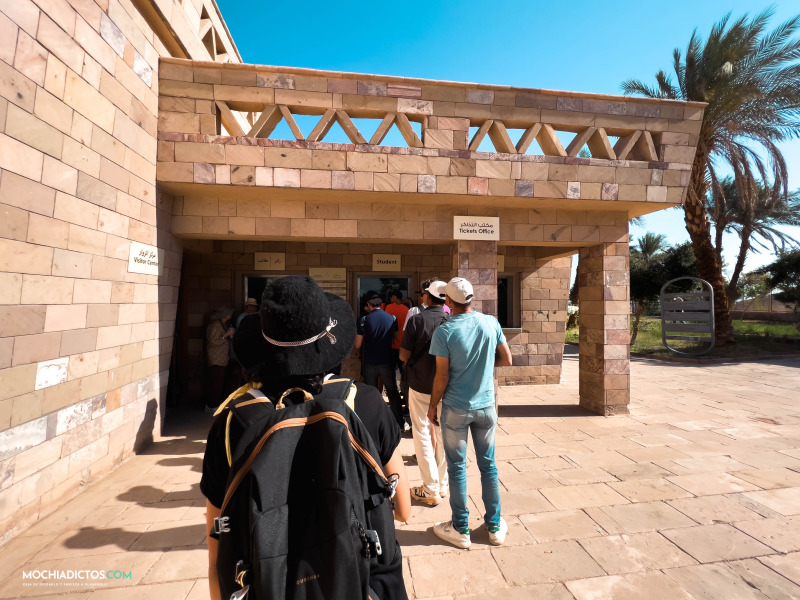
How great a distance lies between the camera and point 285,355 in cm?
117

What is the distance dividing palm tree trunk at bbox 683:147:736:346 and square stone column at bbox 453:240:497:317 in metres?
9.84

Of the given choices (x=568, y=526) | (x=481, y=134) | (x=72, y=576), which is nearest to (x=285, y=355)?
(x=72, y=576)

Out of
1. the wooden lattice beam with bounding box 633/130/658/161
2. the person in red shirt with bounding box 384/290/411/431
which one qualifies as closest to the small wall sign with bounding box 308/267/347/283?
the person in red shirt with bounding box 384/290/411/431

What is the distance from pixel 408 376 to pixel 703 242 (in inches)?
530

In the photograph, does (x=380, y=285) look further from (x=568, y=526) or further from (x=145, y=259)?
(x=568, y=526)

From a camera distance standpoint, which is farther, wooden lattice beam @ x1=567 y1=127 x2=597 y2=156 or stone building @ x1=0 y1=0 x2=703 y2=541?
wooden lattice beam @ x1=567 y1=127 x2=597 y2=156

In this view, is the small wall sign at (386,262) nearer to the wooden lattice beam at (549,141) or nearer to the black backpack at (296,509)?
the wooden lattice beam at (549,141)

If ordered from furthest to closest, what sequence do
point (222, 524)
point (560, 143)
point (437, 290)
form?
point (560, 143) → point (437, 290) → point (222, 524)

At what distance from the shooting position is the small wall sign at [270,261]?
7.55 metres

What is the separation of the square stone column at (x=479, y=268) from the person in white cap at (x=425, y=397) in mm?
2189

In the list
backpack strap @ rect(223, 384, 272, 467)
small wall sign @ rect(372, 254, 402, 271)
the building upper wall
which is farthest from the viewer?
small wall sign @ rect(372, 254, 402, 271)

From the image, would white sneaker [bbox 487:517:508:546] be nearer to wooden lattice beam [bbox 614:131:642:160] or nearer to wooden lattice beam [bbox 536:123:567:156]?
wooden lattice beam [bbox 536:123:567:156]

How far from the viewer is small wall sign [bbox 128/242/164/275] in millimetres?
4359

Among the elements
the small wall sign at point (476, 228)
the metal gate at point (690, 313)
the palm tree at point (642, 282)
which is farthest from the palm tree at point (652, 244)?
the small wall sign at point (476, 228)
